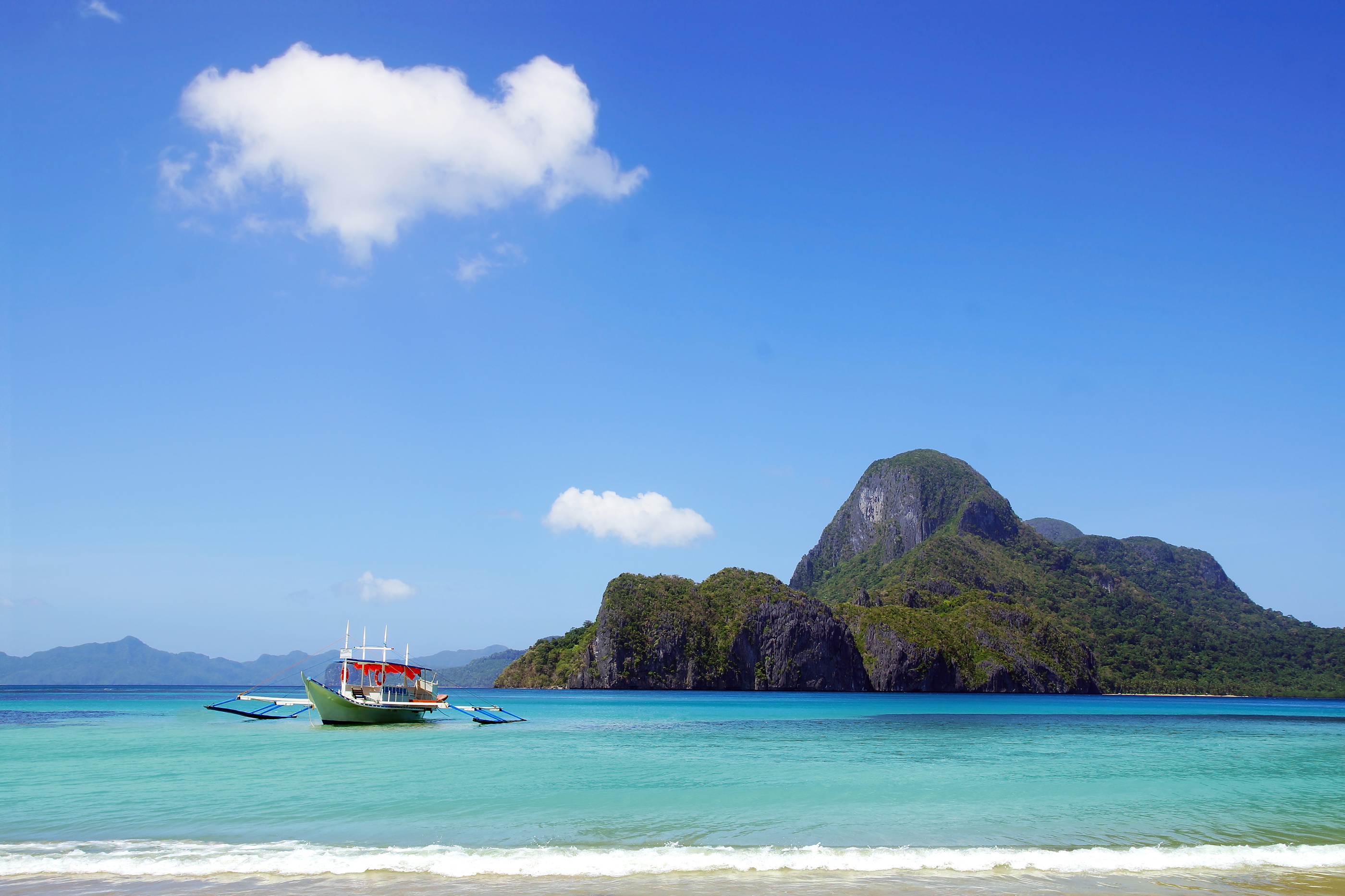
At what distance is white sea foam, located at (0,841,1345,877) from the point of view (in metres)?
11.8

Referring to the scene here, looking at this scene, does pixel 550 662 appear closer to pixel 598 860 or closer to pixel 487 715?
pixel 487 715

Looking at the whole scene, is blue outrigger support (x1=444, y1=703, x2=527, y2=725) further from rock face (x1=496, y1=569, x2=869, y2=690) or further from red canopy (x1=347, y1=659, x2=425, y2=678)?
rock face (x1=496, y1=569, x2=869, y2=690)

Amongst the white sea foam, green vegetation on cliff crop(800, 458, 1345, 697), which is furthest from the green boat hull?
green vegetation on cliff crop(800, 458, 1345, 697)

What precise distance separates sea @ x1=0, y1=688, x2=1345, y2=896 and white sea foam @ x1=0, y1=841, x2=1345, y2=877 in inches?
2.2

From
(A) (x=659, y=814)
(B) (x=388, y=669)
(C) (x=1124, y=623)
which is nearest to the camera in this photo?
(A) (x=659, y=814)

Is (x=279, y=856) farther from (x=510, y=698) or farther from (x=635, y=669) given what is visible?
(x=635, y=669)

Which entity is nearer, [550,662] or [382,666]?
[382,666]

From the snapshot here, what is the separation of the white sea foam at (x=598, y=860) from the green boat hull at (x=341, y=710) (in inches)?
1071

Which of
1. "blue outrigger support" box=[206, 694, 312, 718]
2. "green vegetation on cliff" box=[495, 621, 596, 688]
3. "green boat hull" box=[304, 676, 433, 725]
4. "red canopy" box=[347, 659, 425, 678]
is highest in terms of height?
"red canopy" box=[347, 659, 425, 678]

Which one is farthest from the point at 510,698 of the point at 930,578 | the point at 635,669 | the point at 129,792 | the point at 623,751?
the point at 930,578

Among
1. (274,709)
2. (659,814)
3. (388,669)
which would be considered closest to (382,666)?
(388,669)

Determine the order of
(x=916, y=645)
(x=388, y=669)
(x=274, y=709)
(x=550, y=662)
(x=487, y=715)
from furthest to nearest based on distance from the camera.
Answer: (x=550, y=662)
(x=916, y=645)
(x=274, y=709)
(x=487, y=715)
(x=388, y=669)

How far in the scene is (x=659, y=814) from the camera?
16.5 metres

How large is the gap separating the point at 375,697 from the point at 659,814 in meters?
30.2
